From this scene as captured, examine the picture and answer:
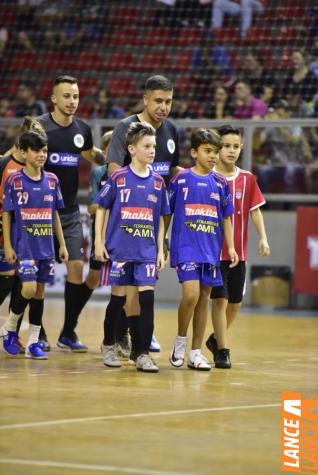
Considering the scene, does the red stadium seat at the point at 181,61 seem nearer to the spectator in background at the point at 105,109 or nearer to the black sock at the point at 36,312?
the spectator in background at the point at 105,109

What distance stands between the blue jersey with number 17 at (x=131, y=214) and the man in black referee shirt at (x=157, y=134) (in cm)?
32

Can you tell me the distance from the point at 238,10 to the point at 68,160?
8.53 m

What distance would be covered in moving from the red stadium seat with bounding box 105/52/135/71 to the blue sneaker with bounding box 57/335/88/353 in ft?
30.3

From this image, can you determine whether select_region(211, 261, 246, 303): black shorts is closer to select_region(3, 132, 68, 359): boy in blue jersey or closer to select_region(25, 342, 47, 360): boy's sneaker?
select_region(3, 132, 68, 359): boy in blue jersey

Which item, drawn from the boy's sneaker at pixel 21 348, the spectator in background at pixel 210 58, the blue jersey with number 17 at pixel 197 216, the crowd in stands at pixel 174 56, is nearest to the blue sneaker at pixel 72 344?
the boy's sneaker at pixel 21 348

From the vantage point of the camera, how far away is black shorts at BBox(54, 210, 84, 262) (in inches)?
350

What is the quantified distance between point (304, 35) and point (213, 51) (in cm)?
164

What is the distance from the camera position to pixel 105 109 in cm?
1641

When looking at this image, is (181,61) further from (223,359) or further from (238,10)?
(223,359)

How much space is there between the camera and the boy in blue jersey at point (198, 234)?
7.77 m

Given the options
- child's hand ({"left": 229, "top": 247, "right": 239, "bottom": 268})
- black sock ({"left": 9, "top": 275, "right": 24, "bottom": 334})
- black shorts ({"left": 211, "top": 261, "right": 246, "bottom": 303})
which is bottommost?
black sock ({"left": 9, "top": 275, "right": 24, "bottom": 334})

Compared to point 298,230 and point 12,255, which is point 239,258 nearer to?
point 12,255

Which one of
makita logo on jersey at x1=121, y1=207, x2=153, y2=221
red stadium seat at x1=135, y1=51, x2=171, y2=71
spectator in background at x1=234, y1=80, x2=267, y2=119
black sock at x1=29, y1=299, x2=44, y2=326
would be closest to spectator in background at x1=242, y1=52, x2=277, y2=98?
spectator in background at x1=234, y1=80, x2=267, y2=119

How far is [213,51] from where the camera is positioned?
16844 millimetres
